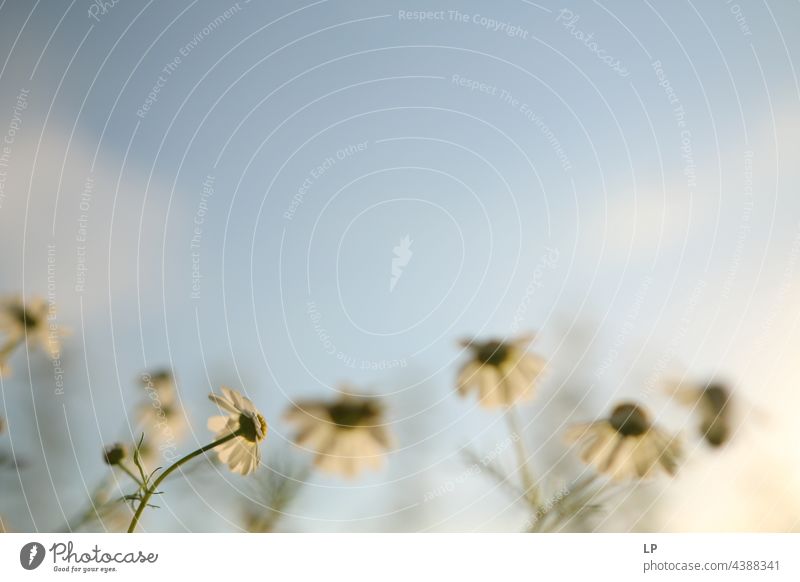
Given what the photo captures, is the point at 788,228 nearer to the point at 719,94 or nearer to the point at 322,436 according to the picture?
the point at 719,94

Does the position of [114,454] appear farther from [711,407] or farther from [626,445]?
[711,407]

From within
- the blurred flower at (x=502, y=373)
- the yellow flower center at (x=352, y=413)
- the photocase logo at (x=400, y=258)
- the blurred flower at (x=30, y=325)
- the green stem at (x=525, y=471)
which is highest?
the photocase logo at (x=400, y=258)

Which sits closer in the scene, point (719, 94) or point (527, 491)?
point (527, 491)

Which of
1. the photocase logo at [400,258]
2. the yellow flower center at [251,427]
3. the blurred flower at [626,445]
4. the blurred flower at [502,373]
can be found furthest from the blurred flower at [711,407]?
the yellow flower center at [251,427]

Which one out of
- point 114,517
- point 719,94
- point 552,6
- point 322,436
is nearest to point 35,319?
point 114,517

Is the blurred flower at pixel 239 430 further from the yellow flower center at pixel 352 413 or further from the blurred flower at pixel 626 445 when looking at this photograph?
the blurred flower at pixel 626 445

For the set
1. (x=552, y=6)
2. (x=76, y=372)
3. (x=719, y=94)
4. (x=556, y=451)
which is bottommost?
(x=556, y=451)

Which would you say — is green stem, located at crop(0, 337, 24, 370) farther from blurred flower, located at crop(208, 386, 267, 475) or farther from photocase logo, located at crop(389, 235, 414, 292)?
photocase logo, located at crop(389, 235, 414, 292)
